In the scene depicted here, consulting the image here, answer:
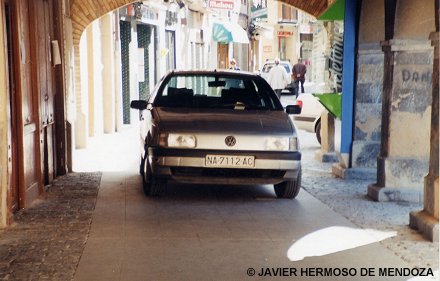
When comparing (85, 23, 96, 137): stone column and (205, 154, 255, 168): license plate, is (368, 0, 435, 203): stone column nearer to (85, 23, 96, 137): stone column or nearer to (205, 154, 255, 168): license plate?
(205, 154, 255, 168): license plate

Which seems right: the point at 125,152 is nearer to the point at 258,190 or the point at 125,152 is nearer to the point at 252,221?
the point at 258,190

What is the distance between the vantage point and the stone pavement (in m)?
5.23

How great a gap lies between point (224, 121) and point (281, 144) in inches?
27.9

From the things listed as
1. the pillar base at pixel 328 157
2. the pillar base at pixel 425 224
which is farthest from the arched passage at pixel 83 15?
the pillar base at pixel 425 224

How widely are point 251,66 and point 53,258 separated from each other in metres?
43.8

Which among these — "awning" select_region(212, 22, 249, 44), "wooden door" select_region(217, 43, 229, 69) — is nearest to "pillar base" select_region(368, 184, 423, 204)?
"awning" select_region(212, 22, 249, 44)

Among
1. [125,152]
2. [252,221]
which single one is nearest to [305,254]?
[252,221]

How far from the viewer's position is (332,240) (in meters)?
6.31

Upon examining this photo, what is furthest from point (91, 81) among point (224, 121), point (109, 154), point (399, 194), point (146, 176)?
point (399, 194)

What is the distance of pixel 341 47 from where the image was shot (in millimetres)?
10508

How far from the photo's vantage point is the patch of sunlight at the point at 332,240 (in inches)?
231

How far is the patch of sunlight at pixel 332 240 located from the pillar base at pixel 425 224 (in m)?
0.25

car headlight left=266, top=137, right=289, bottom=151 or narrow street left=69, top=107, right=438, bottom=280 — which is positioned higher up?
car headlight left=266, top=137, right=289, bottom=151

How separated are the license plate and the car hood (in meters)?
0.30
